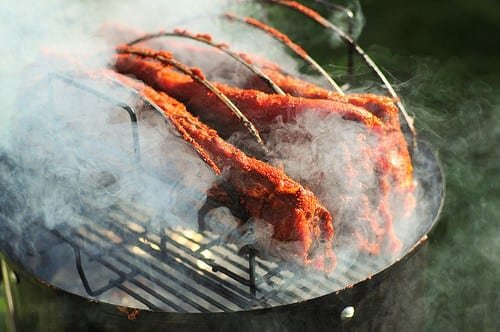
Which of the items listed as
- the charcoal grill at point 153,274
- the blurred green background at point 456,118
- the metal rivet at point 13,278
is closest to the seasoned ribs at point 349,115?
the charcoal grill at point 153,274

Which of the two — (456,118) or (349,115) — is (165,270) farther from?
(456,118)

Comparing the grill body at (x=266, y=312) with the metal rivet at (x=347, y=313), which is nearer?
the grill body at (x=266, y=312)

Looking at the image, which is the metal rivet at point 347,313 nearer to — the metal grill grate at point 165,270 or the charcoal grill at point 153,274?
the charcoal grill at point 153,274

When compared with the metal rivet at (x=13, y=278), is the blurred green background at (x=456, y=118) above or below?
below

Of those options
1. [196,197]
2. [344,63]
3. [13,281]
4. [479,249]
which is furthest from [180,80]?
[344,63]

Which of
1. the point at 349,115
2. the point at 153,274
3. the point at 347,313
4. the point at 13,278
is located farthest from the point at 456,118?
the point at 13,278

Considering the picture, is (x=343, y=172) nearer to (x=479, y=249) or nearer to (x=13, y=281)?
(x=13, y=281)
